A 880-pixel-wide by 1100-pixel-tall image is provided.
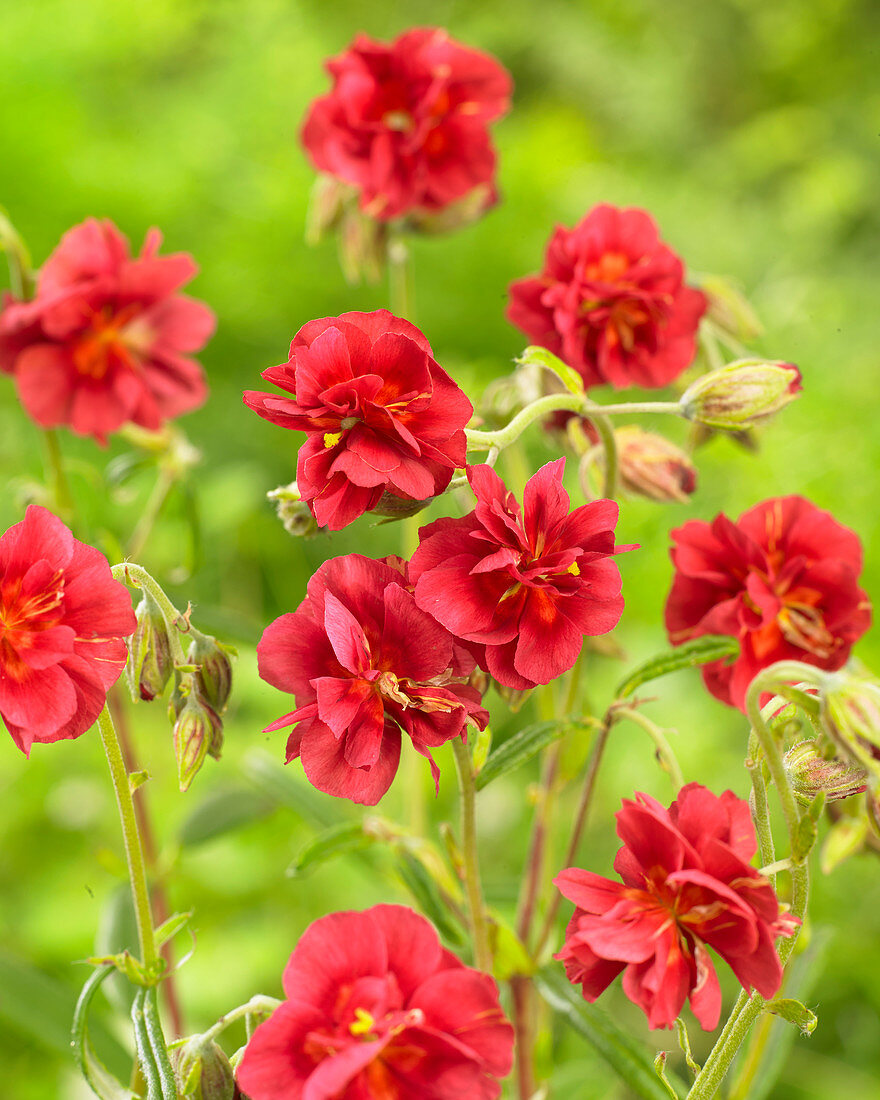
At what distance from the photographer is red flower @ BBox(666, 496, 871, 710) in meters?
0.52

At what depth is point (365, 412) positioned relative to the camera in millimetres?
402

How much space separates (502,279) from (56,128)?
33.2 inches

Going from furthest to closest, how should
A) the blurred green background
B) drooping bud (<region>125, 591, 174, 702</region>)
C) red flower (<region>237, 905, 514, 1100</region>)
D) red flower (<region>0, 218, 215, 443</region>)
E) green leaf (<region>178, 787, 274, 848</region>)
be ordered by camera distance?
the blurred green background
green leaf (<region>178, 787, 274, 848</region>)
red flower (<region>0, 218, 215, 443</region>)
drooping bud (<region>125, 591, 174, 702</region>)
red flower (<region>237, 905, 514, 1100</region>)

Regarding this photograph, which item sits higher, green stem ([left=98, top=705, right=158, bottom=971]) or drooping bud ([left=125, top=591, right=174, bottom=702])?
drooping bud ([left=125, top=591, right=174, bottom=702])

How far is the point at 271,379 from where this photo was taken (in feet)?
1.32

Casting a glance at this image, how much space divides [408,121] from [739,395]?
353 mm

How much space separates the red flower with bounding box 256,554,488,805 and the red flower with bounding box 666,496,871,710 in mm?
171

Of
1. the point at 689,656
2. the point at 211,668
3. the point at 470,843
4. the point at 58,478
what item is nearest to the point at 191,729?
the point at 211,668

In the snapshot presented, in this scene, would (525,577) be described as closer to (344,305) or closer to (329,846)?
(329,846)

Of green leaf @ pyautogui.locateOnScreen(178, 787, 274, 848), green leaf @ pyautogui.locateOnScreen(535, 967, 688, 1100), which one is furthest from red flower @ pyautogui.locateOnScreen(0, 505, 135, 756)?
green leaf @ pyautogui.locateOnScreen(178, 787, 274, 848)

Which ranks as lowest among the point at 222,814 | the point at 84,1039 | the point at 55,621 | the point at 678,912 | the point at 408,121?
the point at 222,814

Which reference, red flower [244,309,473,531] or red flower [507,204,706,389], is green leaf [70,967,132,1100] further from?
red flower [507,204,706,389]

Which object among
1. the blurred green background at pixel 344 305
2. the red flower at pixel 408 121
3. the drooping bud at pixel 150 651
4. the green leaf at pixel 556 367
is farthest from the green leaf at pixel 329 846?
the red flower at pixel 408 121

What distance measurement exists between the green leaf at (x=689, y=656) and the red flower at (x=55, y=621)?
257 millimetres
